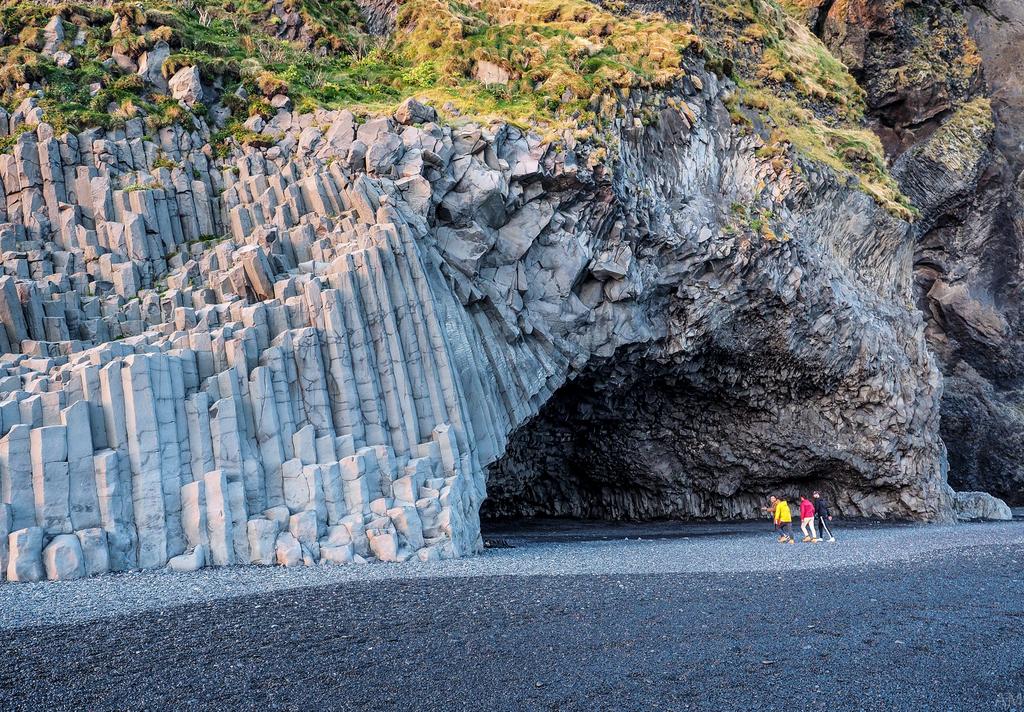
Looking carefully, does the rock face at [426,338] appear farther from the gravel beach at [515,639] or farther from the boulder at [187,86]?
the gravel beach at [515,639]

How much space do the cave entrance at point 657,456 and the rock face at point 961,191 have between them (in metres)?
11.0

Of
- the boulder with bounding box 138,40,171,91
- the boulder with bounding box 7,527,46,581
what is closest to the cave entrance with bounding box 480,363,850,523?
the boulder with bounding box 138,40,171,91

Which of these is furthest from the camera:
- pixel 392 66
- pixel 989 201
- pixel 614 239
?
pixel 989 201

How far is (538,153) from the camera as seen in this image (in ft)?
70.3

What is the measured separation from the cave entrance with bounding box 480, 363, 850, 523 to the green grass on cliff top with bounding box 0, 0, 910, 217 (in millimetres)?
8258

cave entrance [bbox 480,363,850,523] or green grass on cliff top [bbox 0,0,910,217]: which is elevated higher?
green grass on cliff top [bbox 0,0,910,217]

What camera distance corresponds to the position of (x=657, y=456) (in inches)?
1185

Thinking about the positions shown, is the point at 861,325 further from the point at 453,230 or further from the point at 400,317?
the point at 400,317

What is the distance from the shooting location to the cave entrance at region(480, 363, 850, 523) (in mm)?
27000

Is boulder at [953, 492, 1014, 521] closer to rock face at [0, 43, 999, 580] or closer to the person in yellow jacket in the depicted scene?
rock face at [0, 43, 999, 580]

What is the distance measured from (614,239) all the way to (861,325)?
10.1m

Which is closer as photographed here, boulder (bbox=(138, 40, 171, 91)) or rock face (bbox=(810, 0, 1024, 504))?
boulder (bbox=(138, 40, 171, 91))

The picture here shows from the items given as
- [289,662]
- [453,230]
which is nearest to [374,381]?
[453,230]

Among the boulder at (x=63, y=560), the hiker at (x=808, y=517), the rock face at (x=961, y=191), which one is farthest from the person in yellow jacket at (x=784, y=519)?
the rock face at (x=961, y=191)
